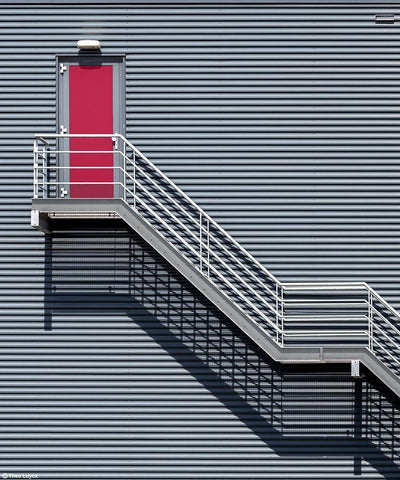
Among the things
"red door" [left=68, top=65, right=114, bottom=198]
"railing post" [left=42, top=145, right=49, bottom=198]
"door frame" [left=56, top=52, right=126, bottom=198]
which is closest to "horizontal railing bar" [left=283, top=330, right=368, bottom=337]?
"door frame" [left=56, top=52, right=126, bottom=198]

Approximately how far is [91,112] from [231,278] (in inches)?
156

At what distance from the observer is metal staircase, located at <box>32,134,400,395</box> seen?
48.8 ft

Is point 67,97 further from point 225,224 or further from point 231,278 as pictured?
point 231,278

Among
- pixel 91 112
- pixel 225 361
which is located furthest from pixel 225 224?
pixel 91 112

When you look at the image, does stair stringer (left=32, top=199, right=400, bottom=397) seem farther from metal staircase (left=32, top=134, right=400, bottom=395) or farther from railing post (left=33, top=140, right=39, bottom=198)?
railing post (left=33, top=140, right=39, bottom=198)

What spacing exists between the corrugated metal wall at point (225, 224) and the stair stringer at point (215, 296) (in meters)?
1.00

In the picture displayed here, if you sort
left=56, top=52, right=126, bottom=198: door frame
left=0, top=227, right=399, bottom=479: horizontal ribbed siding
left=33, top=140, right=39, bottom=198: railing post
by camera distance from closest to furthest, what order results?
left=33, top=140, right=39, bottom=198: railing post
left=0, top=227, right=399, bottom=479: horizontal ribbed siding
left=56, top=52, right=126, bottom=198: door frame

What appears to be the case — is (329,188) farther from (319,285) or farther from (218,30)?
(218,30)

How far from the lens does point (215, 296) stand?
14891mm

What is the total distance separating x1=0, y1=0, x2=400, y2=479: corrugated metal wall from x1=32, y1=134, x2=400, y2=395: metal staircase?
344mm

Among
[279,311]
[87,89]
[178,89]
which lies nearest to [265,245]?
[279,311]

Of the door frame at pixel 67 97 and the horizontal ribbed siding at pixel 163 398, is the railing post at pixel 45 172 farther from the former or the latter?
the horizontal ribbed siding at pixel 163 398

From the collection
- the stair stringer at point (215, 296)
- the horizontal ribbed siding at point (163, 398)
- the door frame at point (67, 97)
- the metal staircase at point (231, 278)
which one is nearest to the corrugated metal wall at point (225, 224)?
the horizontal ribbed siding at point (163, 398)

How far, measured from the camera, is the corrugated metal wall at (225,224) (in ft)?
51.5
